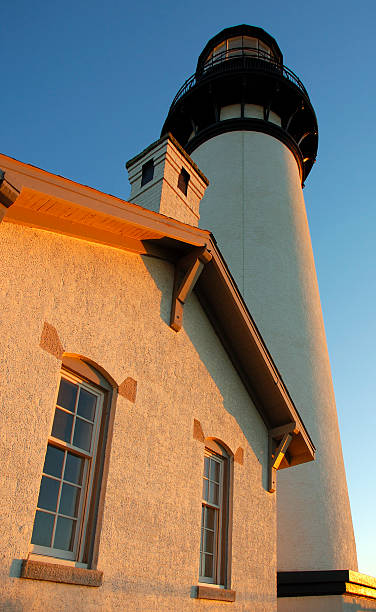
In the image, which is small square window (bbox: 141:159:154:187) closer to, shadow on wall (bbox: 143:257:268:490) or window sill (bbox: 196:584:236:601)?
shadow on wall (bbox: 143:257:268:490)

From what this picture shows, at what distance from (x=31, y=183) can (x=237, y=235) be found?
1303 centimetres

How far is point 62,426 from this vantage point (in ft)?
22.5

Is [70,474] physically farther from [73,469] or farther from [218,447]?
[218,447]

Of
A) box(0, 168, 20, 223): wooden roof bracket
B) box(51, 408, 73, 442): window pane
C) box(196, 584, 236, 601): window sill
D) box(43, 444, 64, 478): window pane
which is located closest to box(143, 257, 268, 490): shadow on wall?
box(196, 584, 236, 601): window sill

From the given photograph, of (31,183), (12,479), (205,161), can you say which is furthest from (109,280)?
(205,161)

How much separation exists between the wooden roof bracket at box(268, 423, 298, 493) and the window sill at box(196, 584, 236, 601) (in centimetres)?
238

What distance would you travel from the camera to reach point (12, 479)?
5.79m

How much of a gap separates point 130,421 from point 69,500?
1345mm

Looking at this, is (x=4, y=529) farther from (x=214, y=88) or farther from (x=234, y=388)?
(x=214, y=88)

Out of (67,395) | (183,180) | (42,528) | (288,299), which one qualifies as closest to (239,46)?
(288,299)

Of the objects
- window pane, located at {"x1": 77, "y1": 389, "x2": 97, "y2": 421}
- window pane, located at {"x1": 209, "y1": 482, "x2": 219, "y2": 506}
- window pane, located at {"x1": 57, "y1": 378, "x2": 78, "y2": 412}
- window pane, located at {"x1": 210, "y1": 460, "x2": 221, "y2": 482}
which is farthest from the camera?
window pane, located at {"x1": 210, "y1": 460, "x2": 221, "y2": 482}

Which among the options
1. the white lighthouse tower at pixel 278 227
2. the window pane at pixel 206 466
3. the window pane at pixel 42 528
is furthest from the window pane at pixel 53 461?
the white lighthouse tower at pixel 278 227

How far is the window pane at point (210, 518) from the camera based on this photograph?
29.9ft

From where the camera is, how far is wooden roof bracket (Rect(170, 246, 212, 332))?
29.5 feet
